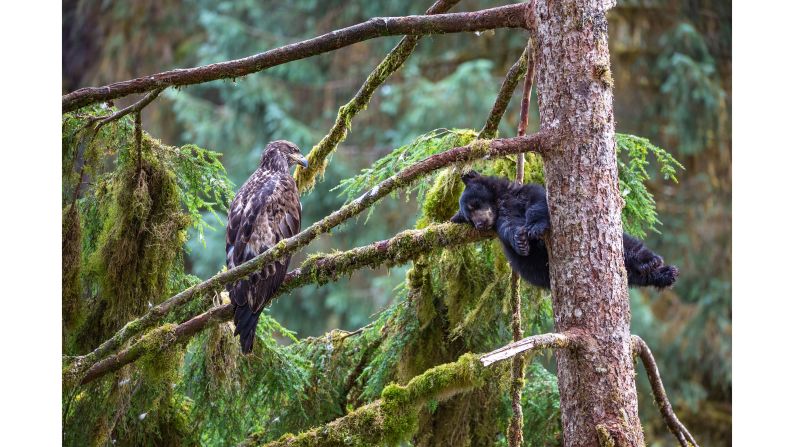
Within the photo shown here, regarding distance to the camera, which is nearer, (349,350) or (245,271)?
(245,271)

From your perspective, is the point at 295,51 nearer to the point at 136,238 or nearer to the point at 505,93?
the point at 505,93

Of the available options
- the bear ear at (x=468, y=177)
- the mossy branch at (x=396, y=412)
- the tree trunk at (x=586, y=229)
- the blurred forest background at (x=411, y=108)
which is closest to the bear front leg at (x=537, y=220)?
the tree trunk at (x=586, y=229)

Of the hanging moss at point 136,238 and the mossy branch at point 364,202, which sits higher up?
the hanging moss at point 136,238

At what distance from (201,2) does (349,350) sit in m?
10.2

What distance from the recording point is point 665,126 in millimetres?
7312

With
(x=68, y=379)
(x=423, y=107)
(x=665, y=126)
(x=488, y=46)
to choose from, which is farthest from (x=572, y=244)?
(x=488, y=46)

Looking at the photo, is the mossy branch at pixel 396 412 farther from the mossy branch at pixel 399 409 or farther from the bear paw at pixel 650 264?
the bear paw at pixel 650 264

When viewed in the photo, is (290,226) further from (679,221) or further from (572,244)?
(679,221)

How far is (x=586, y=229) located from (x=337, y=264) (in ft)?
2.19

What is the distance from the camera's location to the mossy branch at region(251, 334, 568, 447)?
2090 mm

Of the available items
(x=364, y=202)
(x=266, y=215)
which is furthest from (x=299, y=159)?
(x=364, y=202)

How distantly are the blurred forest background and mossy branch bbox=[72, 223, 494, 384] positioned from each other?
9.42 feet

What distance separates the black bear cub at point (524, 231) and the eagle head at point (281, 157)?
3.58ft

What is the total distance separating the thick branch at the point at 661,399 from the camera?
2.54 metres
